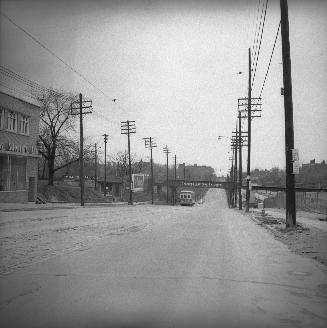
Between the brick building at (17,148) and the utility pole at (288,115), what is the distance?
24455mm

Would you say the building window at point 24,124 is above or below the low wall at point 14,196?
above

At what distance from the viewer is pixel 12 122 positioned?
34844 mm

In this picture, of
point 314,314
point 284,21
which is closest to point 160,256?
point 314,314

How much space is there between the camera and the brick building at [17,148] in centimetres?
3331

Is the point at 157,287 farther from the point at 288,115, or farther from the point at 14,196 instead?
the point at 14,196

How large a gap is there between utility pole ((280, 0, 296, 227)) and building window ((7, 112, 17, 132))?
26.1 m

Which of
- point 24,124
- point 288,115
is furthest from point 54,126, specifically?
point 288,115

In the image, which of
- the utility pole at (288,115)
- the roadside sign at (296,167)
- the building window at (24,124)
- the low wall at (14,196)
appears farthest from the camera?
the building window at (24,124)

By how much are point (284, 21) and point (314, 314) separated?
13.6 meters

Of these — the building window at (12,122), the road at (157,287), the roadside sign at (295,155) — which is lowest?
the road at (157,287)

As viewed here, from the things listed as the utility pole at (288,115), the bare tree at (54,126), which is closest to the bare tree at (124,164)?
the bare tree at (54,126)

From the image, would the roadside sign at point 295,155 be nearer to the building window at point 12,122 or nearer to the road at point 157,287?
the road at point 157,287

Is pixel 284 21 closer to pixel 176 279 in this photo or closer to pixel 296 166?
pixel 296 166

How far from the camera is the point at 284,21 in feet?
51.0
